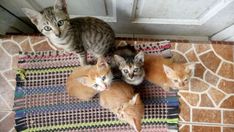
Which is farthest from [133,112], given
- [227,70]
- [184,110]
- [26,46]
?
[26,46]

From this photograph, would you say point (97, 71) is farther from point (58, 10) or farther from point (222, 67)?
point (222, 67)

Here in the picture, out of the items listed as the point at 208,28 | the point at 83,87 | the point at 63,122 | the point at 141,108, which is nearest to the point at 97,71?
the point at 83,87

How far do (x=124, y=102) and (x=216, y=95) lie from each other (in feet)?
1.63

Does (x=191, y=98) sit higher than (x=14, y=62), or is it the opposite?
(x=14, y=62)

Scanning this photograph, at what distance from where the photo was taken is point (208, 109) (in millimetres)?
1435

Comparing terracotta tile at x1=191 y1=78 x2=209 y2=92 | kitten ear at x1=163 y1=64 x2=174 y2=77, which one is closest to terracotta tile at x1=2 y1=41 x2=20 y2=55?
kitten ear at x1=163 y1=64 x2=174 y2=77

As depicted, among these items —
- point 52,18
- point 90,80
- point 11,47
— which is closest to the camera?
point 52,18

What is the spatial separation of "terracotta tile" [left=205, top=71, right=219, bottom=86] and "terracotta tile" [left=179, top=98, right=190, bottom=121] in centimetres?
17

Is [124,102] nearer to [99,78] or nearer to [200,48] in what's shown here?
[99,78]

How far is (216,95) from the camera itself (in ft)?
4.74

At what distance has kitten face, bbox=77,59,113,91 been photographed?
1.18 metres

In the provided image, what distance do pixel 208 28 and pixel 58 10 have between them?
78cm

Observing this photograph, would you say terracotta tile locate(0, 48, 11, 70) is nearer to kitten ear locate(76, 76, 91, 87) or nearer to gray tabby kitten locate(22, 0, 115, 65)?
gray tabby kitten locate(22, 0, 115, 65)

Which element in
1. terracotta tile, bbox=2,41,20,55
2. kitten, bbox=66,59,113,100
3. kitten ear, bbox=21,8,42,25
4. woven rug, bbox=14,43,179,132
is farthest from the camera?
terracotta tile, bbox=2,41,20,55
